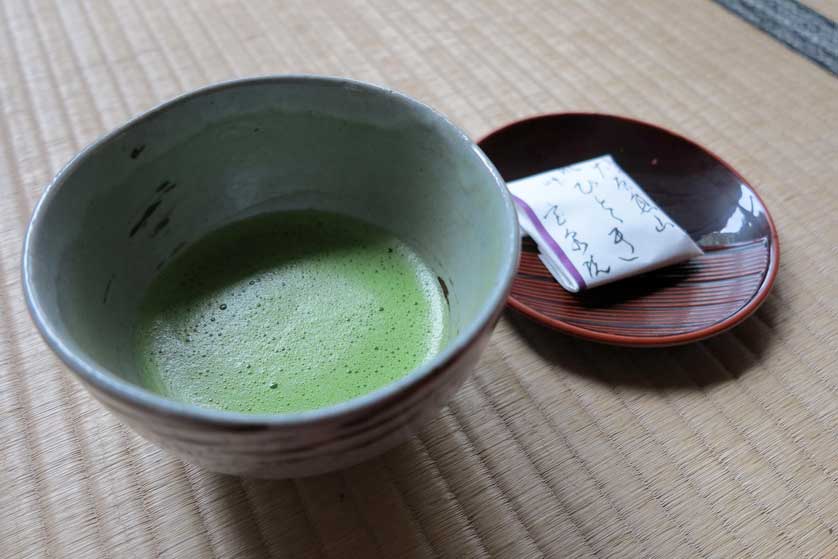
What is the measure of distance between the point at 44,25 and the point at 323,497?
0.91 meters

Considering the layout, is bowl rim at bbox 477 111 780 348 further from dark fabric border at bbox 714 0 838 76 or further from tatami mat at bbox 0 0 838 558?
dark fabric border at bbox 714 0 838 76

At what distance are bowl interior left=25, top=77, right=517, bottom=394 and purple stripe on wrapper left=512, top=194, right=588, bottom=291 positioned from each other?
0.43 ft

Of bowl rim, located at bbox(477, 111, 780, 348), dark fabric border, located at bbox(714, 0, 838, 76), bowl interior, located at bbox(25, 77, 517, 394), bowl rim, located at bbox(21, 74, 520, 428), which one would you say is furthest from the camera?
dark fabric border, located at bbox(714, 0, 838, 76)

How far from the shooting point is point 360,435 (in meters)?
0.40

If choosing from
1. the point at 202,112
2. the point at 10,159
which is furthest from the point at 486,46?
the point at 10,159

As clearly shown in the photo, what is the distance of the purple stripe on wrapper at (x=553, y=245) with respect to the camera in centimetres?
67

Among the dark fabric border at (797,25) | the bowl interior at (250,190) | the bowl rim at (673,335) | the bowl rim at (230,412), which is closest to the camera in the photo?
the bowl rim at (230,412)

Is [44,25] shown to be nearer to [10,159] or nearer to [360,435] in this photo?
[10,159]

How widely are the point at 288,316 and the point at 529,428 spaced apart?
0.85 ft

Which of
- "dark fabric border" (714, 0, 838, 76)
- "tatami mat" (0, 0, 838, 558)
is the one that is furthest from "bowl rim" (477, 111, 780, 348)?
"dark fabric border" (714, 0, 838, 76)

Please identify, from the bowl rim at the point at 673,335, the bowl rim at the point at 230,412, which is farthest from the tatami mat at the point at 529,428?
the bowl rim at the point at 230,412

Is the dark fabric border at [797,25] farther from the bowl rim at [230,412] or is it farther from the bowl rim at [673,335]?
the bowl rim at [230,412]

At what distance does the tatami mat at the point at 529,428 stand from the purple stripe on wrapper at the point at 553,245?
69 millimetres

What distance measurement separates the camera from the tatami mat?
1.73ft
